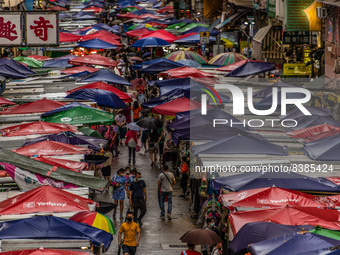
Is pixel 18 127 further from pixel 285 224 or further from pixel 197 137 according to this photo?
pixel 285 224

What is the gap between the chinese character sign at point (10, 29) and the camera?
20.9 m

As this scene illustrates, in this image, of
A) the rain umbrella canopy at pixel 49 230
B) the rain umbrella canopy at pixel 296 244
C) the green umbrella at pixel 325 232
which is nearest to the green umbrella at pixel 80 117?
the rain umbrella canopy at pixel 49 230

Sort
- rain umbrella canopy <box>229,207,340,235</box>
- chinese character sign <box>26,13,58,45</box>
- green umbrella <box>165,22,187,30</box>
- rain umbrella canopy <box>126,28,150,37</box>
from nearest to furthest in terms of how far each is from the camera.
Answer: rain umbrella canopy <box>229,207,340,235</box> → chinese character sign <box>26,13,58,45</box> → rain umbrella canopy <box>126,28,150,37</box> → green umbrella <box>165,22,187,30</box>

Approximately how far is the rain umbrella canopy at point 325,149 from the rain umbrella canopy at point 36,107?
27.3 ft

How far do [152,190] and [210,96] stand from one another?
4007 mm

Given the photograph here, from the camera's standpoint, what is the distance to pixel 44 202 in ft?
41.1

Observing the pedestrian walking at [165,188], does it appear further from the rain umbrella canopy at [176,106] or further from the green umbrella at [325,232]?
the green umbrella at [325,232]

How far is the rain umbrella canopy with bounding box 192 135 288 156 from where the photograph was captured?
16.3 metres

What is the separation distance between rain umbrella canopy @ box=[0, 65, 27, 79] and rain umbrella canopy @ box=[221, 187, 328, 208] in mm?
14970

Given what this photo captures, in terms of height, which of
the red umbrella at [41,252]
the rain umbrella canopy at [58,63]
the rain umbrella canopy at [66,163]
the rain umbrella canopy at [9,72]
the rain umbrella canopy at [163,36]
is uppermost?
the red umbrella at [41,252]

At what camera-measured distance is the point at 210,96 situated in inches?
924

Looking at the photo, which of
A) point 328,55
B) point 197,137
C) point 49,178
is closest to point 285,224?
point 49,178

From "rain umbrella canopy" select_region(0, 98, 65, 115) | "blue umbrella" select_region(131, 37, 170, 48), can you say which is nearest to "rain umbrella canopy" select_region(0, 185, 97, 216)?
"rain umbrella canopy" select_region(0, 98, 65, 115)

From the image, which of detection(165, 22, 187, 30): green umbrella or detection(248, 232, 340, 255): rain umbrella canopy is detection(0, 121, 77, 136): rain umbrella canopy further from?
detection(165, 22, 187, 30): green umbrella
